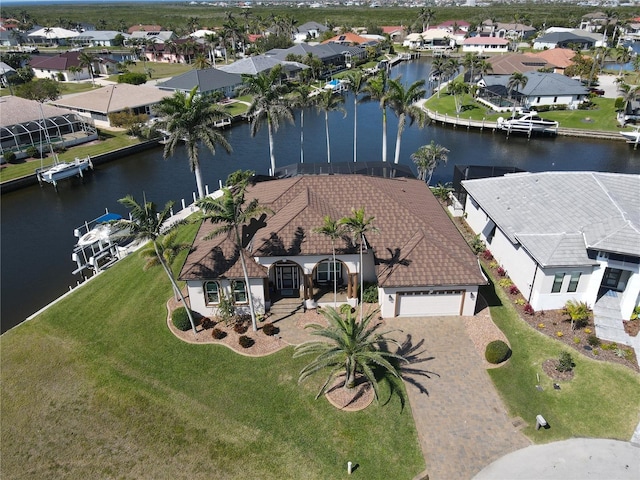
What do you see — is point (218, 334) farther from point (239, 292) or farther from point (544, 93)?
point (544, 93)

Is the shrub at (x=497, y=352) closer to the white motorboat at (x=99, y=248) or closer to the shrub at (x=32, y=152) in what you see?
the white motorboat at (x=99, y=248)

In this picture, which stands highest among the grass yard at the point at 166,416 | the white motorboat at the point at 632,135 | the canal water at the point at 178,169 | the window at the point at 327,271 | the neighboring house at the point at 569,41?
the neighboring house at the point at 569,41

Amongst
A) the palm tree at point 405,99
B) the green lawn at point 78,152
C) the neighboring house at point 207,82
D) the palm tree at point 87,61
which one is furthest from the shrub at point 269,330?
the palm tree at point 87,61

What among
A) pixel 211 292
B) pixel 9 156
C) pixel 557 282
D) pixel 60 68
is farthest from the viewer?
pixel 60 68

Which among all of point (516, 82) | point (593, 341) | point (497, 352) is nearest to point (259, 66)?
point (516, 82)

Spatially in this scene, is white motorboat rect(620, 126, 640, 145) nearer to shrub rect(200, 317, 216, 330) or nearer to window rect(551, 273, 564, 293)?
window rect(551, 273, 564, 293)
